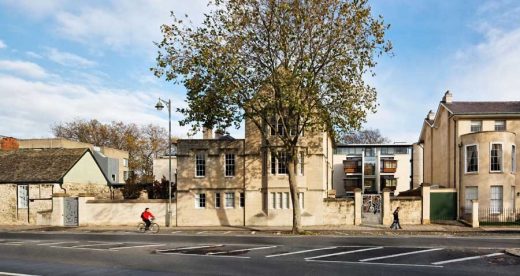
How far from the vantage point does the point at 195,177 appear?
121ft

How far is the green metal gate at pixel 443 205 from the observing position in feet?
117

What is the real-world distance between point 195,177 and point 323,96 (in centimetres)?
1297

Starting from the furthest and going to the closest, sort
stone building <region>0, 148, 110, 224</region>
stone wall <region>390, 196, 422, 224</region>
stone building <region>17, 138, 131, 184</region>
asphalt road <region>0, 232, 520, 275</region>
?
stone building <region>17, 138, 131, 184</region>
stone building <region>0, 148, 110, 224</region>
stone wall <region>390, 196, 422, 224</region>
asphalt road <region>0, 232, 520, 275</region>

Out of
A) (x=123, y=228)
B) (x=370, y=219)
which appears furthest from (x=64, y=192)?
(x=370, y=219)

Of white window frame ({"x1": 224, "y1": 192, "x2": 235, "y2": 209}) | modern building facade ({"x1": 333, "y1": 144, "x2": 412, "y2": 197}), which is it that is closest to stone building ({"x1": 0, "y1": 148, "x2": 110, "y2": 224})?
white window frame ({"x1": 224, "y1": 192, "x2": 235, "y2": 209})

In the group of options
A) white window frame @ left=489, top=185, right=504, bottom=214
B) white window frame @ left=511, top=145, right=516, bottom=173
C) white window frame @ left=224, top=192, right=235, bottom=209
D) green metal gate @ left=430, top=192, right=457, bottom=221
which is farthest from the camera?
white window frame @ left=224, top=192, right=235, bottom=209

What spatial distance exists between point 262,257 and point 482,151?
24364mm

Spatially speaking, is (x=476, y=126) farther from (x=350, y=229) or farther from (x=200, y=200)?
(x=200, y=200)

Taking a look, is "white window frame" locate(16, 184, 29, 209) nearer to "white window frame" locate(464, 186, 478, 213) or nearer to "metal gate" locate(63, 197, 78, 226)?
"metal gate" locate(63, 197, 78, 226)

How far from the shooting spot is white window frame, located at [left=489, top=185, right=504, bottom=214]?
35281 mm

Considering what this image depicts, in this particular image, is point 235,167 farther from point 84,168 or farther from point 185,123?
point 84,168

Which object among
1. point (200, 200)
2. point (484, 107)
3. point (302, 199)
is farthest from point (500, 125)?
point (200, 200)

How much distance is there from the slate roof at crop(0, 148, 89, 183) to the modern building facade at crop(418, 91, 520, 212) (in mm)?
31262

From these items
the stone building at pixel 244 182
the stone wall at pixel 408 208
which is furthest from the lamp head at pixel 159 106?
the stone wall at pixel 408 208
